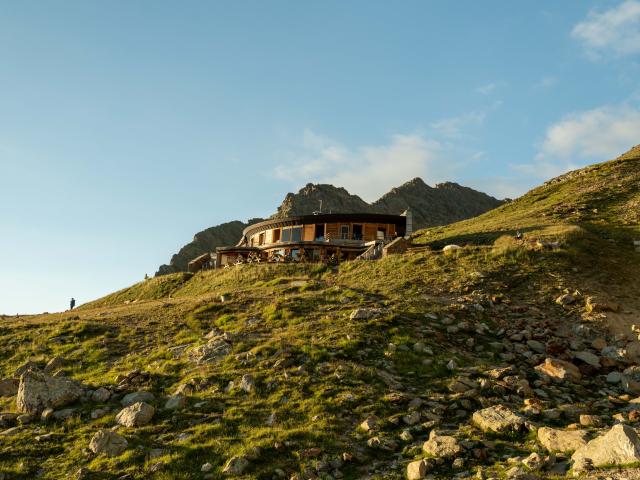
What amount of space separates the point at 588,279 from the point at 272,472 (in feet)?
77.7

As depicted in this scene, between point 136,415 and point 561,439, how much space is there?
12430mm

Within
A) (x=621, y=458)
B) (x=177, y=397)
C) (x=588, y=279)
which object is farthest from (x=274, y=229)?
(x=621, y=458)

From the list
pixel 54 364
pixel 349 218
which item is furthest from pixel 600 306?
pixel 349 218

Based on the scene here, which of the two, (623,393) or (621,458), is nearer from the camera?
(621,458)

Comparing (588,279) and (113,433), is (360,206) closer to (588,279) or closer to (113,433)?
(588,279)

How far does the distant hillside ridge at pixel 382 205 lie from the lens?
12369cm

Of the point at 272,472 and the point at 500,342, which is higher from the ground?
the point at 500,342

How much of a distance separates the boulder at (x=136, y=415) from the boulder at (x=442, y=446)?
29.0 feet

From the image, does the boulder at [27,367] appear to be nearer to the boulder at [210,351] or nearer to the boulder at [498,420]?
the boulder at [210,351]

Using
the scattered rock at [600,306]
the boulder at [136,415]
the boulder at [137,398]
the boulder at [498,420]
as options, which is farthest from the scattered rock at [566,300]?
the boulder at [136,415]

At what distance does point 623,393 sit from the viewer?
58.5 feet

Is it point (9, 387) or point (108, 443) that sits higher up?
point (9, 387)

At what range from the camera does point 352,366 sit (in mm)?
19453

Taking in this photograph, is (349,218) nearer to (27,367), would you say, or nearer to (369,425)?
(27,367)
